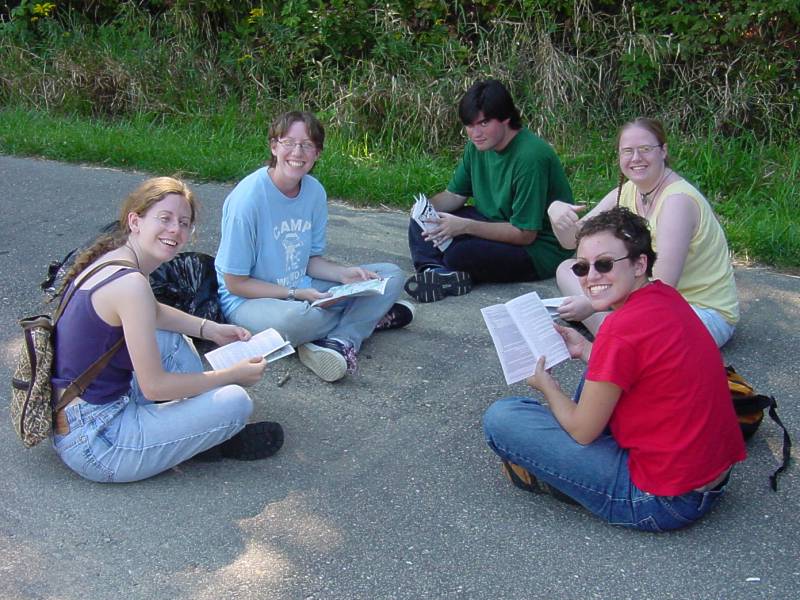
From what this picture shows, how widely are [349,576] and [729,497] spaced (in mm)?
1426

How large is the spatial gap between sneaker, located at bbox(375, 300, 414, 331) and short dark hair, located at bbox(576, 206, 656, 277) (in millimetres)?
1902

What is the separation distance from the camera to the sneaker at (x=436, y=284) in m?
5.47

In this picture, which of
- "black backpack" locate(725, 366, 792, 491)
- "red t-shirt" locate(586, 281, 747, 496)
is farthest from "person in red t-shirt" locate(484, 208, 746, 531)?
"black backpack" locate(725, 366, 792, 491)

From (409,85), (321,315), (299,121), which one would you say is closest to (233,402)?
(321,315)

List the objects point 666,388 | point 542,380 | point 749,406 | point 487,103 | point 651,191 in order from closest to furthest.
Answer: point 666,388 → point 542,380 → point 749,406 → point 651,191 → point 487,103

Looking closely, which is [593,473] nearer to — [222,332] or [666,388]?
[666,388]

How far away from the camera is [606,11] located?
9.47m

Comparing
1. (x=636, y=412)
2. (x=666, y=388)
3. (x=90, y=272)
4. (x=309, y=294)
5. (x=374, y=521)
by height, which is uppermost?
(x=90, y=272)

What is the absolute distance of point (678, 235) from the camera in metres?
4.22

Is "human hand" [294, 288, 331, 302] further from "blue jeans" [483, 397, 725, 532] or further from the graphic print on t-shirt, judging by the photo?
"blue jeans" [483, 397, 725, 532]

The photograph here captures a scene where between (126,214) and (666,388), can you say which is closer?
(666,388)

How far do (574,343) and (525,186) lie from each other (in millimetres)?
2017

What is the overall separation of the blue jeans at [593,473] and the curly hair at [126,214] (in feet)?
4.75

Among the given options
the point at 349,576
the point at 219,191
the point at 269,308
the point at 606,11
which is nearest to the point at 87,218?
the point at 219,191
